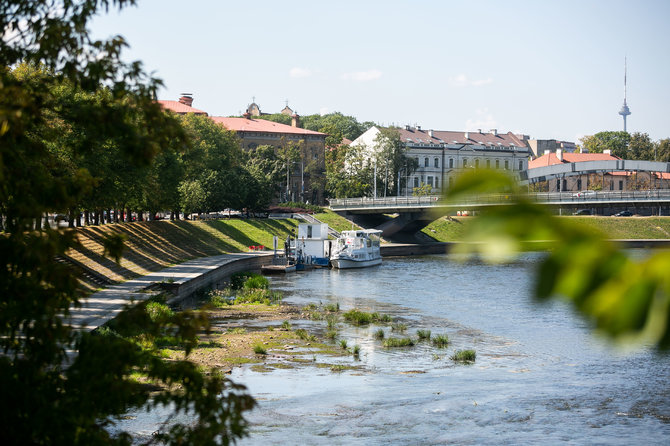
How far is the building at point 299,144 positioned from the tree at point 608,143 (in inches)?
2000

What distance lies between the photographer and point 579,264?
3.75 feet

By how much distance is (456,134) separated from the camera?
4833 inches

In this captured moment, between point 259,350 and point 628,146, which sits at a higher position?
point 628,146

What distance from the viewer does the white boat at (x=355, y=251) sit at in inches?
2291

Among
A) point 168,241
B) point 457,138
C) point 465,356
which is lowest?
point 465,356

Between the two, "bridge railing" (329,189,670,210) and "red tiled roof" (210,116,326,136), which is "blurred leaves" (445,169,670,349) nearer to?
"bridge railing" (329,189,670,210)

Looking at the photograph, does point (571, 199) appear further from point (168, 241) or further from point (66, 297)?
point (66, 297)

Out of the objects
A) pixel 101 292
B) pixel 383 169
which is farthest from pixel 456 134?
pixel 101 292

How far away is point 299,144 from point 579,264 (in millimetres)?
112150

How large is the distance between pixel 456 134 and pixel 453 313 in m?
91.2

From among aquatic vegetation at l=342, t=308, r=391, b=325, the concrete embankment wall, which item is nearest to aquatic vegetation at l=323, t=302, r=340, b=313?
aquatic vegetation at l=342, t=308, r=391, b=325

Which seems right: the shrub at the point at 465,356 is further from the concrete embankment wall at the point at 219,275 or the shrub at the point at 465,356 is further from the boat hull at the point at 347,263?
the boat hull at the point at 347,263

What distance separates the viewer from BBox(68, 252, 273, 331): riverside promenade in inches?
926

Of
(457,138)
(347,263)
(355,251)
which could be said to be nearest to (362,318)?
(347,263)
